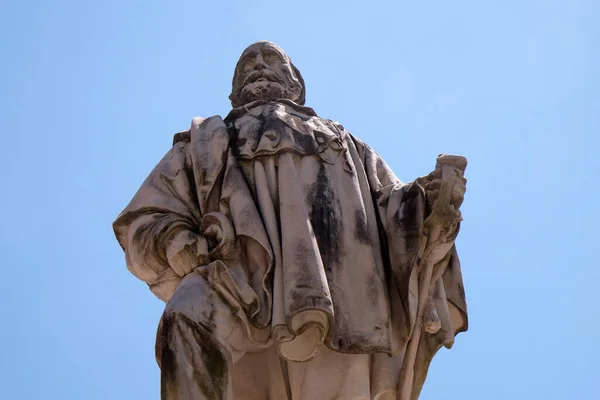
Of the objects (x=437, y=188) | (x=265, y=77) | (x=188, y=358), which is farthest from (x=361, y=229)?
(x=265, y=77)

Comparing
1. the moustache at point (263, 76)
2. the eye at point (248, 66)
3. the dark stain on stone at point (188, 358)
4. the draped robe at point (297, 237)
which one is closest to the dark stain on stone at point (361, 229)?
the draped robe at point (297, 237)

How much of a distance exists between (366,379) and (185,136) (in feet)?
8.13

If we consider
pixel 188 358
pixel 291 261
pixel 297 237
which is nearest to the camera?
pixel 188 358

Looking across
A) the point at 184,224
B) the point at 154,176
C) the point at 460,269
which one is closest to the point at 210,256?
the point at 184,224

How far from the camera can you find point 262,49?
11.6 m

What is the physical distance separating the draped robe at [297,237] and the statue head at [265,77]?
0.45 meters

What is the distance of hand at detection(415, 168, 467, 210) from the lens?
10.0 m

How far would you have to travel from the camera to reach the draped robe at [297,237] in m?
9.59

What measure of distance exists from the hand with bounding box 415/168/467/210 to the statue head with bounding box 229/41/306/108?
68.4 inches

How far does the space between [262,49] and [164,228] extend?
2191 millimetres

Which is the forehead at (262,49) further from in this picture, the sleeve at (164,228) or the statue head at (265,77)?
the sleeve at (164,228)

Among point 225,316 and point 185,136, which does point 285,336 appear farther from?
point 185,136

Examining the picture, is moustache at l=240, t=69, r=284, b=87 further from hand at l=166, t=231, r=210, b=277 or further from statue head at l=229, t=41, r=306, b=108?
hand at l=166, t=231, r=210, b=277

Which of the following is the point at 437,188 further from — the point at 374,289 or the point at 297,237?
the point at 297,237
